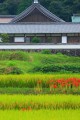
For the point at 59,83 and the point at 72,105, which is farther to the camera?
the point at 59,83

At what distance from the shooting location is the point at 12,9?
6028cm

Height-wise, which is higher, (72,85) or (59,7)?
(59,7)

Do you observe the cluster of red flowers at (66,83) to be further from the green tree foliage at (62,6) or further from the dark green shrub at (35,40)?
the green tree foliage at (62,6)

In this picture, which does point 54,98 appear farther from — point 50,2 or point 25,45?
point 50,2

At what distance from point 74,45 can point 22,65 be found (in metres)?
8.50

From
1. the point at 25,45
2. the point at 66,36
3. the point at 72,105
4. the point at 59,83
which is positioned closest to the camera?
the point at 72,105

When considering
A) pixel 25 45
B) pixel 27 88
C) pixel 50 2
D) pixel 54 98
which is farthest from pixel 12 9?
pixel 54 98
